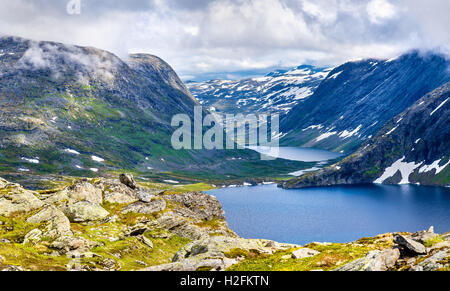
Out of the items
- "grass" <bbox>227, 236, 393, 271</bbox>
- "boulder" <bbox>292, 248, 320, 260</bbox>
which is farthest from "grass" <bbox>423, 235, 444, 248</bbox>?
"boulder" <bbox>292, 248, 320, 260</bbox>

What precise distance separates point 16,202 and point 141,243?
2406cm

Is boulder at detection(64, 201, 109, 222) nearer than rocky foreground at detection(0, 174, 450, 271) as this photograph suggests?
No

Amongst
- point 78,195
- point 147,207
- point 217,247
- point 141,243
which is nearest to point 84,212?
point 78,195

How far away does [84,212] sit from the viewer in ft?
262

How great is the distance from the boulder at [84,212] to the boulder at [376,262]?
57.4 metres

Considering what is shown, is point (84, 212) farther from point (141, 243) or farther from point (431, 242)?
point (431, 242)

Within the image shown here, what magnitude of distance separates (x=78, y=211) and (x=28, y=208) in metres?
8.95

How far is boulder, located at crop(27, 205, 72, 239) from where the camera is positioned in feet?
201

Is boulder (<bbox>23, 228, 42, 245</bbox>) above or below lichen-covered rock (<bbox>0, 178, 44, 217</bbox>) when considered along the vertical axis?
below

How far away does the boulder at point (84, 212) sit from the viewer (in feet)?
257

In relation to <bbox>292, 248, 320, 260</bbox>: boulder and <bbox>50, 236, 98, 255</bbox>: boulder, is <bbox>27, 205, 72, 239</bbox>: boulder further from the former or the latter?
<bbox>292, 248, 320, 260</bbox>: boulder

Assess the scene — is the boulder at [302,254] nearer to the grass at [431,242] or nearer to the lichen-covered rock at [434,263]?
the grass at [431,242]

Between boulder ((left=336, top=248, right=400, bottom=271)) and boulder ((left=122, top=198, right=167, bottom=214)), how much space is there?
65.4 metres
